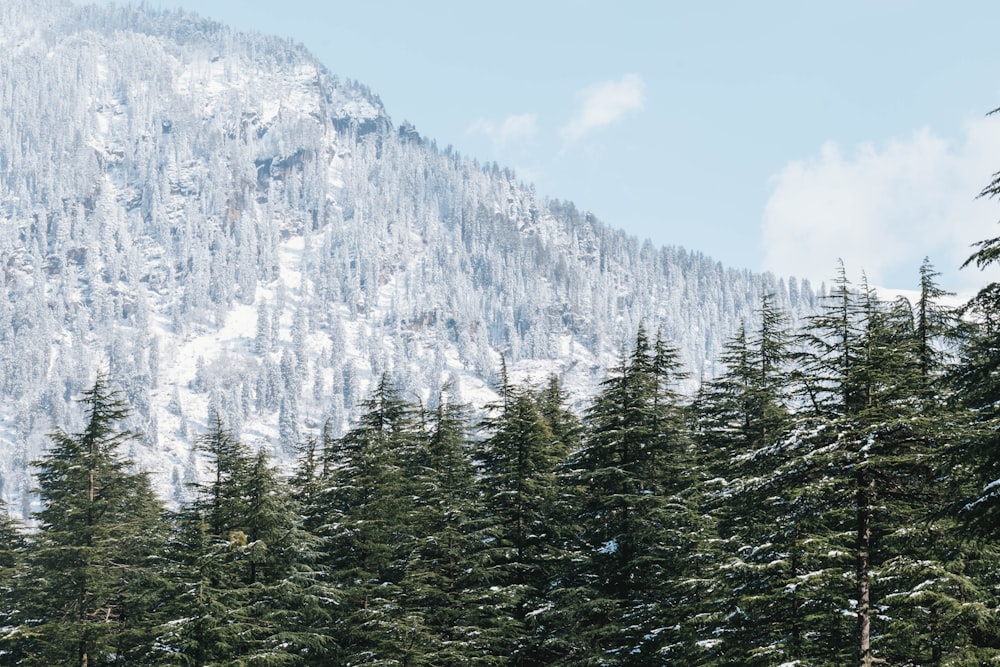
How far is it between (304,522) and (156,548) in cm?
589

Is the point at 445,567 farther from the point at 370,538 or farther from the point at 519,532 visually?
the point at 370,538

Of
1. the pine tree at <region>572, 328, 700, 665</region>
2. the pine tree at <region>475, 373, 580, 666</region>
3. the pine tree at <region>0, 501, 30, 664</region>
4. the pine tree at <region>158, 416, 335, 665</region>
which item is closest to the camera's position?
the pine tree at <region>572, 328, 700, 665</region>

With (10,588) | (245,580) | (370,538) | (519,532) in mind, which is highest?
(519,532)

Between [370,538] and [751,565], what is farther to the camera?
[370,538]

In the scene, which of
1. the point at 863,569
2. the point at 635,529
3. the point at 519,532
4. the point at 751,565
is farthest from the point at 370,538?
the point at 863,569

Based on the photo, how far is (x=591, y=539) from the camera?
101ft

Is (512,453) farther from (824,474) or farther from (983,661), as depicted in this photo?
(983,661)

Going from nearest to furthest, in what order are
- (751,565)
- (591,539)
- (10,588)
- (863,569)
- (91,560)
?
1. (863,569)
2. (751,565)
3. (591,539)
4. (91,560)
5. (10,588)

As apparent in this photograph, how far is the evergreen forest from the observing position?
65.9 feet

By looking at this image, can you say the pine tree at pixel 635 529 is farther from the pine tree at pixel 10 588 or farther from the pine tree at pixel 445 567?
the pine tree at pixel 10 588

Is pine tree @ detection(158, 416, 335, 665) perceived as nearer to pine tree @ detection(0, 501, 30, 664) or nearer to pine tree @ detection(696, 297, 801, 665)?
pine tree @ detection(0, 501, 30, 664)

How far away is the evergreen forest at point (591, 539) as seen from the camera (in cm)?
2008

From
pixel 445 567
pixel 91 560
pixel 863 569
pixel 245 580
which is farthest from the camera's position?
pixel 245 580

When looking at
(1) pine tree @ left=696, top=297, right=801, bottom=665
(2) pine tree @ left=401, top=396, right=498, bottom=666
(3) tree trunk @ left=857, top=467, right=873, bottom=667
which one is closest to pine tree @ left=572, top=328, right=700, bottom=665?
(1) pine tree @ left=696, top=297, right=801, bottom=665
